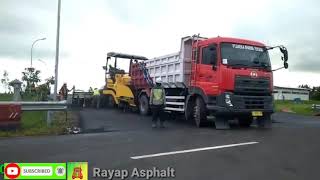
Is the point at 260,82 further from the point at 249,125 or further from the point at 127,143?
the point at 127,143

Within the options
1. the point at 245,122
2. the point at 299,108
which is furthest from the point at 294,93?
the point at 245,122

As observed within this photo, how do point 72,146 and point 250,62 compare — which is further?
point 250,62

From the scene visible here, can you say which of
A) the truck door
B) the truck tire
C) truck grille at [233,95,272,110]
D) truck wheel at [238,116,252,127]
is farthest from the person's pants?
the truck tire

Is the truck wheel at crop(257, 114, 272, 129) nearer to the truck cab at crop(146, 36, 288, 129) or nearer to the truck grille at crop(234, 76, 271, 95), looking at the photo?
the truck cab at crop(146, 36, 288, 129)

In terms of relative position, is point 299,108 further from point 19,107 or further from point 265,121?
point 19,107

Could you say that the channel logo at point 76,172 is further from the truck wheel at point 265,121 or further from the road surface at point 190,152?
the truck wheel at point 265,121

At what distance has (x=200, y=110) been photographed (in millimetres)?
16250

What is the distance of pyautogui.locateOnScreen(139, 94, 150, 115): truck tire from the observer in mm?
21808

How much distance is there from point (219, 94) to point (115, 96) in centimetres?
1149

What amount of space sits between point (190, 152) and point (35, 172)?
153 inches

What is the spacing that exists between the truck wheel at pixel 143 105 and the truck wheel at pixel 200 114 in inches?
218

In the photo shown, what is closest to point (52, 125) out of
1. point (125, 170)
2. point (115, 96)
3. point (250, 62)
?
point (250, 62)

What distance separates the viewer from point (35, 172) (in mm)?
6793

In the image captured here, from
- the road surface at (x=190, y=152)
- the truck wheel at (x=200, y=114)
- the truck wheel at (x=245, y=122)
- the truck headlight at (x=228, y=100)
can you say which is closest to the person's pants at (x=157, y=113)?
the truck wheel at (x=200, y=114)
